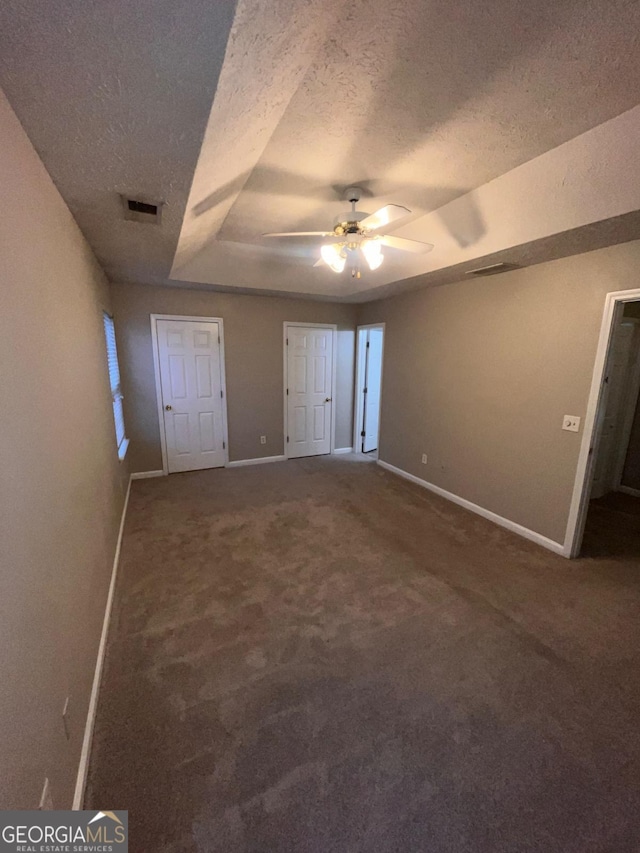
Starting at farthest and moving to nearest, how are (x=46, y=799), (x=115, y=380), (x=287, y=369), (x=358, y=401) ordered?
(x=358, y=401) → (x=287, y=369) → (x=115, y=380) → (x=46, y=799)

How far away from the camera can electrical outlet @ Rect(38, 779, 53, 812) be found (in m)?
0.95

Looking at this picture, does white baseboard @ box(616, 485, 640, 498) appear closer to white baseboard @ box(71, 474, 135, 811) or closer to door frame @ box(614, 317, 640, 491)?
door frame @ box(614, 317, 640, 491)

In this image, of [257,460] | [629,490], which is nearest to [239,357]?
[257,460]

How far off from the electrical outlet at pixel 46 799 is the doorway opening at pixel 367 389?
474 cm

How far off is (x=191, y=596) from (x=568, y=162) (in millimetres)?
3369

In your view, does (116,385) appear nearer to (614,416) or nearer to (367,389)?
(367,389)

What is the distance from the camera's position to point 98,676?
67.2 inches

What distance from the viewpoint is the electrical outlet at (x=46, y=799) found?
0.95 meters

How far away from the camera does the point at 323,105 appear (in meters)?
1.46

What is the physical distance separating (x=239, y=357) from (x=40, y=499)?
12.3 feet

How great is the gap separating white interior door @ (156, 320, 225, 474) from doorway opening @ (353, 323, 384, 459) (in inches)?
84.8

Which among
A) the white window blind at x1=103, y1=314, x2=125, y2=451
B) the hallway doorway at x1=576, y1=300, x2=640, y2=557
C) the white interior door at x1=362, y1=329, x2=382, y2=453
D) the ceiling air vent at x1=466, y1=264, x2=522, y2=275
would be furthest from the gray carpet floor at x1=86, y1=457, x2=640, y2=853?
the white interior door at x1=362, y1=329, x2=382, y2=453

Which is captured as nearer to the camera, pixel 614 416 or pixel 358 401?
pixel 614 416

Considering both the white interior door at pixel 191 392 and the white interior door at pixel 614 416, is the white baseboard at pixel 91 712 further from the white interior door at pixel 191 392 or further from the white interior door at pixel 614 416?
the white interior door at pixel 614 416
